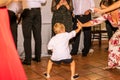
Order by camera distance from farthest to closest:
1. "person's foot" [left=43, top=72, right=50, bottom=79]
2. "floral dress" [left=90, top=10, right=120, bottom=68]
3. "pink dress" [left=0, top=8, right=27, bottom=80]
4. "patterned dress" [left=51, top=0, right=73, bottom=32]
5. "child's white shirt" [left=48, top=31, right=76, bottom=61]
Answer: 1. "patterned dress" [left=51, top=0, right=73, bottom=32]
2. "floral dress" [left=90, top=10, right=120, bottom=68]
3. "person's foot" [left=43, top=72, right=50, bottom=79]
4. "child's white shirt" [left=48, top=31, right=76, bottom=61]
5. "pink dress" [left=0, top=8, right=27, bottom=80]

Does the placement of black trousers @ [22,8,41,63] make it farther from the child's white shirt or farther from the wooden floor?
the child's white shirt

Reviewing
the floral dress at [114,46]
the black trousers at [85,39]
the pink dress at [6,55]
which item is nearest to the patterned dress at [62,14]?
the black trousers at [85,39]

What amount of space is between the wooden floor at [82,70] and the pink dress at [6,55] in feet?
7.04

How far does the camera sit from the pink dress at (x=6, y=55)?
896 mm

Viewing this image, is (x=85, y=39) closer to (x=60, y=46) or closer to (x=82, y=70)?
(x=82, y=70)

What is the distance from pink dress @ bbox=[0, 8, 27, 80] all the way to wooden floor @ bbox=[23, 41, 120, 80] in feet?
7.04

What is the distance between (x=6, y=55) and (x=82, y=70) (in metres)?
2.62

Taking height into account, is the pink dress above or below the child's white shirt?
above

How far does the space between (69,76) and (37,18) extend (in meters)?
1.20

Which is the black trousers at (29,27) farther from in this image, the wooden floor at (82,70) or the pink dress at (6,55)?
the pink dress at (6,55)

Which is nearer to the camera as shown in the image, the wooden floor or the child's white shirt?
the child's white shirt

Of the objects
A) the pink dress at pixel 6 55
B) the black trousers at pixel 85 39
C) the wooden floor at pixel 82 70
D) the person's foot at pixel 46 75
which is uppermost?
the pink dress at pixel 6 55

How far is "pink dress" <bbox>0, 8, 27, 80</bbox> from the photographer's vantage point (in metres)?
0.90

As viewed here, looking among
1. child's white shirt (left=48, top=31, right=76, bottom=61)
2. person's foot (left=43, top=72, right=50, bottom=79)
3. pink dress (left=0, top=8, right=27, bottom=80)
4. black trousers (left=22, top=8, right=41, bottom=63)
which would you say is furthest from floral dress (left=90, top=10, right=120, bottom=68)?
pink dress (left=0, top=8, right=27, bottom=80)
